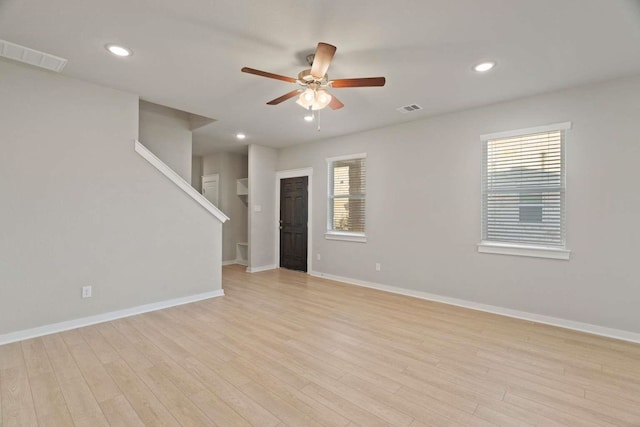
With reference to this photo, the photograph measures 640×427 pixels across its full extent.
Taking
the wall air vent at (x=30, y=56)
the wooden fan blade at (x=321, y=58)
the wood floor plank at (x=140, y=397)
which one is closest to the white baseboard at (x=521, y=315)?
the wooden fan blade at (x=321, y=58)

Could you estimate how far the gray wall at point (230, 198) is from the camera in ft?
22.6

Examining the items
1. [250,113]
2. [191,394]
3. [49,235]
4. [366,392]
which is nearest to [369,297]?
[366,392]

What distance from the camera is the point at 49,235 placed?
2.94 m

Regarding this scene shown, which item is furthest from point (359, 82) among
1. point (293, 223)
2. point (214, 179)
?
point (214, 179)

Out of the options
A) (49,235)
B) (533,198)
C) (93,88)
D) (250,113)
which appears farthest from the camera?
(250,113)

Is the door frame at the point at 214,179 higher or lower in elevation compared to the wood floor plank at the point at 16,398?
higher

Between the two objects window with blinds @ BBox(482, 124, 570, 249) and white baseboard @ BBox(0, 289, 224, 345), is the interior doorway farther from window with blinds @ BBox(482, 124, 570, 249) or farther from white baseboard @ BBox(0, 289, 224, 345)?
window with blinds @ BBox(482, 124, 570, 249)

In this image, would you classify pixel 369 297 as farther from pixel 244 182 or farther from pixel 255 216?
pixel 244 182

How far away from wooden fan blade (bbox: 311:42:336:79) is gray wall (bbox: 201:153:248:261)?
16.4ft

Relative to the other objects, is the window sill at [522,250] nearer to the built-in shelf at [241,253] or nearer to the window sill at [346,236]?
the window sill at [346,236]

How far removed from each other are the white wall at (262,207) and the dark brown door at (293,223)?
0.23m

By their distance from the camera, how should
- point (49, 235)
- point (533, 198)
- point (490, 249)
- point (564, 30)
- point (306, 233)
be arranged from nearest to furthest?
point (564, 30) → point (49, 235) → point (533, 198) → point (490, 249) → point (306, 233)

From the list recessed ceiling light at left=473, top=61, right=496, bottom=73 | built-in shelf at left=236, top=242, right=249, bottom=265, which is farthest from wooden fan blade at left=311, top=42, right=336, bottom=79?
built-in shelf at left=236, top=242, right=249, bottom=265

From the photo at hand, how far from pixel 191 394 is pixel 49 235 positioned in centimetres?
237
